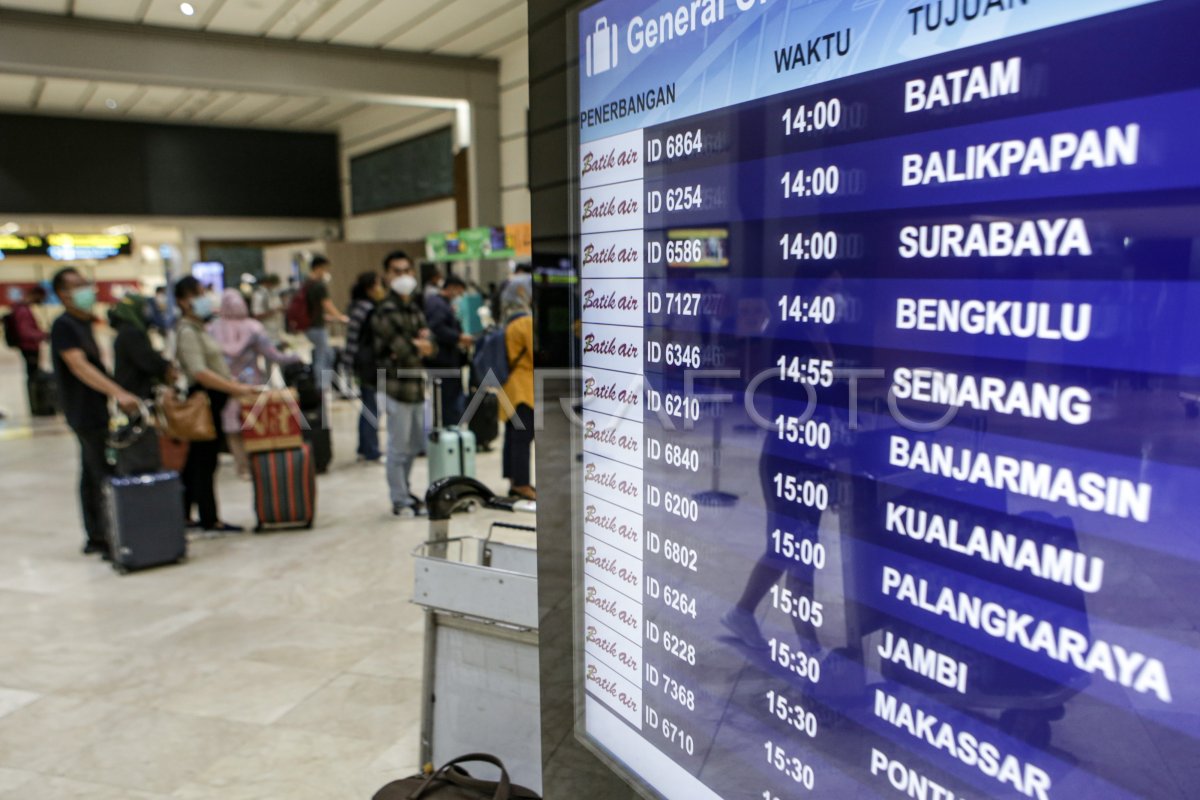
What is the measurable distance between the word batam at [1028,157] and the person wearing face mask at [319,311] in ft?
32.0

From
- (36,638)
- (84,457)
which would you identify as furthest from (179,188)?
(36,638)

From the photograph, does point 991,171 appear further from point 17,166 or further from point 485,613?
point 17,166

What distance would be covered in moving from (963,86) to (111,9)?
38.0ft

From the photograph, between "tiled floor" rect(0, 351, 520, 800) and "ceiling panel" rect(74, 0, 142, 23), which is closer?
"tiled floor" rect(0, 351, 520, 800)

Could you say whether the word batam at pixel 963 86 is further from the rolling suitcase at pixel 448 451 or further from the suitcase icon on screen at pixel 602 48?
the rolling suitcase at pixel 448 451

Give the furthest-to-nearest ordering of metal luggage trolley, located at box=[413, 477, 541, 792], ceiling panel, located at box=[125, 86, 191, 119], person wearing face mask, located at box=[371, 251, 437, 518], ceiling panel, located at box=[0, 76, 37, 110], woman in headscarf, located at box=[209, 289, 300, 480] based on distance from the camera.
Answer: ceiling panel, located at box=[125, 86, 191, 119], ceiling panel, located at box=[0, 76, 37, 110], woman in headscarf, located at box=[209, 289, 300, 480], person wearing face mask, located at box=[371, 251, 437, 518], metal luggage trolley, located at box=[413, 477, 541, 792]

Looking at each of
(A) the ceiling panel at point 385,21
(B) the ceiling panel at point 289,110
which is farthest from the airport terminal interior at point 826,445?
(B) the ceiling panel at point 289,110

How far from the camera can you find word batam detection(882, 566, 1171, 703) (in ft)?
2.40

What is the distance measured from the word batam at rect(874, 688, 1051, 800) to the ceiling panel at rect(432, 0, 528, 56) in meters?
10.5

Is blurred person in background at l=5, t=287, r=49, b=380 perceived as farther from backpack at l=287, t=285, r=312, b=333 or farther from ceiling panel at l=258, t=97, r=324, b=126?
ceiling panel at l=258, t=97, r=324, b=126

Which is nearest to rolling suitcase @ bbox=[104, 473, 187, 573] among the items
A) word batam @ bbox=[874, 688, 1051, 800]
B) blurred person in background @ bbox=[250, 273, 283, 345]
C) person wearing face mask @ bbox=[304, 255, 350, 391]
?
person wearing face mask @ bbox=[304, 255, 350, 391]

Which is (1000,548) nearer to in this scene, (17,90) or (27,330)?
(27,330)

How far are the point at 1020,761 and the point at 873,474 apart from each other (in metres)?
0.32

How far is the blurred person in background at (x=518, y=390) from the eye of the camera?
20.2 ft
